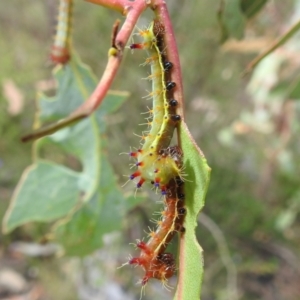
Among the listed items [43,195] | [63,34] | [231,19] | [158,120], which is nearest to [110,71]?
[158,120]

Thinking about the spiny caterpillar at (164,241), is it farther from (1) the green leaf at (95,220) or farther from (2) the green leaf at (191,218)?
(1) the green leaf at (95,220)

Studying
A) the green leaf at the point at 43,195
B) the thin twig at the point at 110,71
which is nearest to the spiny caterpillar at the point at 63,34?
the green leaf at the point at 43,195

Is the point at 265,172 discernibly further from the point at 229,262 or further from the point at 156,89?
the point at 156,89

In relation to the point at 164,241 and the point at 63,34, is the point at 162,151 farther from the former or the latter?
the point at 63,34

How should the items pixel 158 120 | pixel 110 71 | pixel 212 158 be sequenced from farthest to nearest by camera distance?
pixel 212 158 → pixel 158 120 → pixel 110 71

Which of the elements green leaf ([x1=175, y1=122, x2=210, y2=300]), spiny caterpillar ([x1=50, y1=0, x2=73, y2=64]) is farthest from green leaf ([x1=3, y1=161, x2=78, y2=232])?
green leaf ([x1=175, y1=122, x2=210, y2=300])

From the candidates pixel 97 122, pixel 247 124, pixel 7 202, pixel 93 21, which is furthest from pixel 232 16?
pixel 7 202

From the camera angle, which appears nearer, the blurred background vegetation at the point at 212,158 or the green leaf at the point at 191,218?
the green leaf at the point at 191,218
